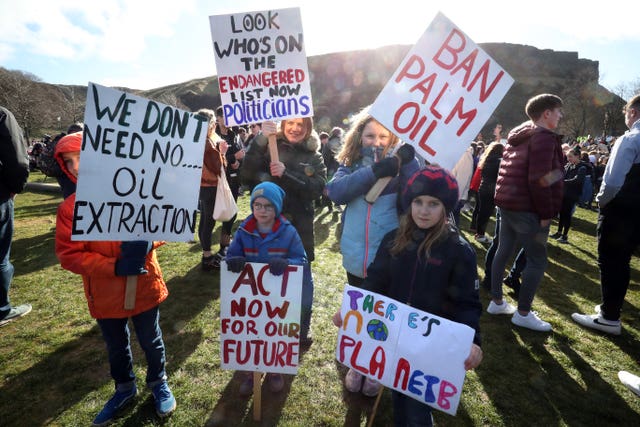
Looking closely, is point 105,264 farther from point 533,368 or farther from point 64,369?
point 533,368

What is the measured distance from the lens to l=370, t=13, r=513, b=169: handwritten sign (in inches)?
80.5

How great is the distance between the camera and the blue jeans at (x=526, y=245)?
11.1 feet

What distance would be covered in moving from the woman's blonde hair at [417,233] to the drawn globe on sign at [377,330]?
0.42 meters

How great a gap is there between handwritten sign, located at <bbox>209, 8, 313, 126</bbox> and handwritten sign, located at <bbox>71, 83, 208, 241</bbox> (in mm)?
985

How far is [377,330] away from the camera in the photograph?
69.9 inches

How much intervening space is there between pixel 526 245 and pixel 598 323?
146cm

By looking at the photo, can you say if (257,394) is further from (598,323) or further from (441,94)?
(598,323)

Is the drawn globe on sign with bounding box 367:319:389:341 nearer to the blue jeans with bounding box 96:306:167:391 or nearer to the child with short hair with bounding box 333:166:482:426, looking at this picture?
the child with short hair with bounding box 333:166:482:426

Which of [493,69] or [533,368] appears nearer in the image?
[493,69]

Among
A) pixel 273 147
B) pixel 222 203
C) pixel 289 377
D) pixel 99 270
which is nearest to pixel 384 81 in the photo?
pixel 222 203

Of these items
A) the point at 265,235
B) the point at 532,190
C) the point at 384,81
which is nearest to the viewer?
the point at 265,235

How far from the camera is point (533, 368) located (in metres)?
3.10

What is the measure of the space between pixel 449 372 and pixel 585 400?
218 centimetres

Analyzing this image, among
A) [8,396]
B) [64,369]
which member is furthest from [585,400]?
[8,396]
